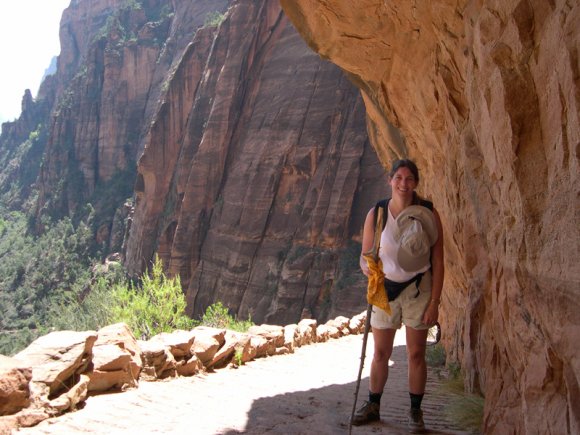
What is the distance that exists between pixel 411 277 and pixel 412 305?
7.3 inches

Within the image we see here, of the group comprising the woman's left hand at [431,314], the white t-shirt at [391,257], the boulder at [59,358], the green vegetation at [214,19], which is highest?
the green vegetation at [214,19]

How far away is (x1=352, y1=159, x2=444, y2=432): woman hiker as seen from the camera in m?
3.53

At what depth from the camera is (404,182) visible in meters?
3.66

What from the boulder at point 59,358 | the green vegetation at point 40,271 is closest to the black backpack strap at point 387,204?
the boulder at point 59,358

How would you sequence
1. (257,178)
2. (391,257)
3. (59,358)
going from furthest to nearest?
(257,178) < (59,358) < (391,257)

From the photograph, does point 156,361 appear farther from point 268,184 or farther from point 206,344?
point 268,184

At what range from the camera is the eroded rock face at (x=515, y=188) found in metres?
2.23

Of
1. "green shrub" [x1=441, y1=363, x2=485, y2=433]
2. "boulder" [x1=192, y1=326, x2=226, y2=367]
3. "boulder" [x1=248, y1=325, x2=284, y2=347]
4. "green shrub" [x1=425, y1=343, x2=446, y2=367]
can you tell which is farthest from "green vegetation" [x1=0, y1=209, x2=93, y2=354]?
"green shrub" [x1=441, y1=363, x2=485, y2=433]

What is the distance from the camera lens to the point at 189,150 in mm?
41375

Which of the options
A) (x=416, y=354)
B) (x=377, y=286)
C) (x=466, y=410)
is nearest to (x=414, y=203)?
(x=377, y=286)

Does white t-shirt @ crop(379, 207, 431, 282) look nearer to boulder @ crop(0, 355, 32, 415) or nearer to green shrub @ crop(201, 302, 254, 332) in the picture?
boulder @ crop(0, 355, 32, 415)

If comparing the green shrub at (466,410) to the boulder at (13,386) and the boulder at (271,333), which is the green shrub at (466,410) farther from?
the boulder at (271,333)

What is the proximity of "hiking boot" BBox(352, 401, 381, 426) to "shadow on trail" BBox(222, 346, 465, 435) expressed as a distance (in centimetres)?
4

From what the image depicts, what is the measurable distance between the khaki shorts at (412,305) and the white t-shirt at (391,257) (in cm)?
8
